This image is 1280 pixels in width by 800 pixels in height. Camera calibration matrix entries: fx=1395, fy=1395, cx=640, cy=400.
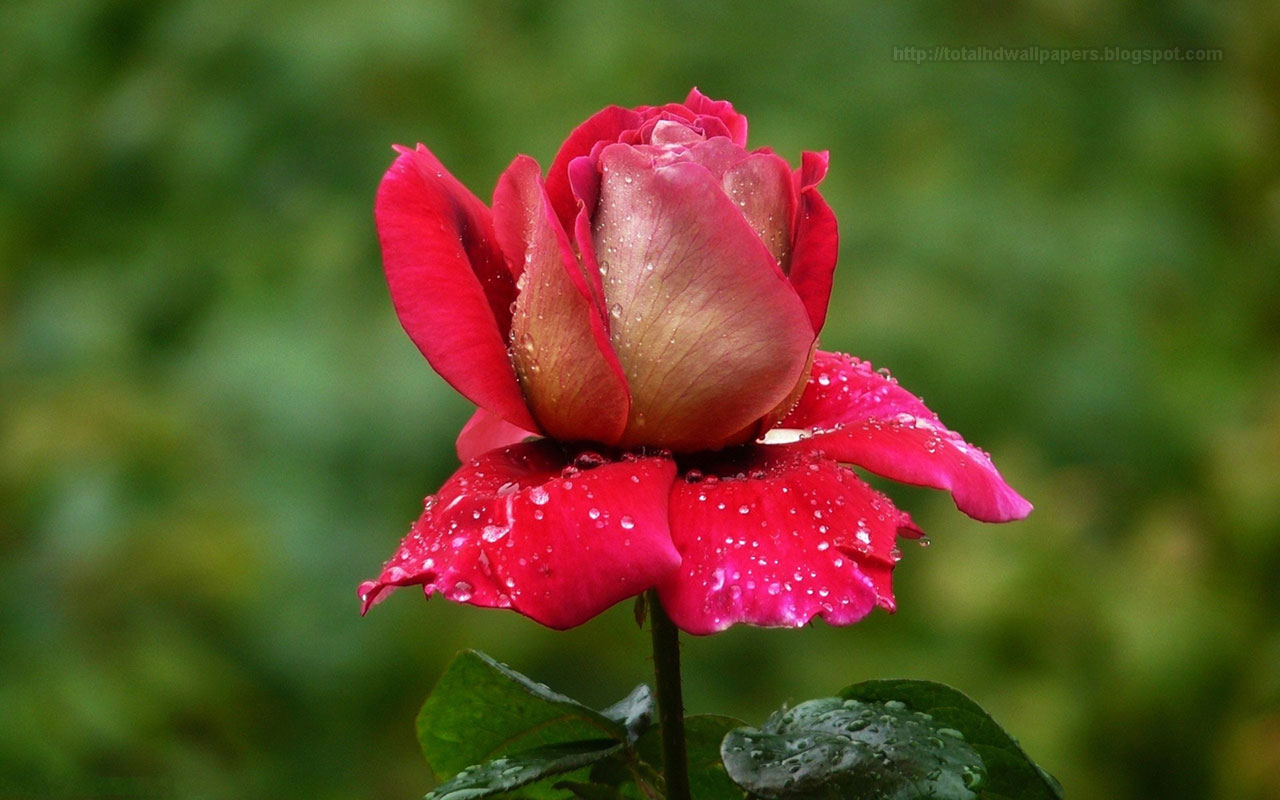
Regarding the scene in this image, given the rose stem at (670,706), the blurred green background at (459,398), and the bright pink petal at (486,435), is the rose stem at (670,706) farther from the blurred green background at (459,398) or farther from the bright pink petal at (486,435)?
the blurred green background at (459,398)

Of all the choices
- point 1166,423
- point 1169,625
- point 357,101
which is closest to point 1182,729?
point 1169,625

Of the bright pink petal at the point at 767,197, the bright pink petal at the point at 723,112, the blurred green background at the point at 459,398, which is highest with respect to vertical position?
the bright pink petal at the point at 723,112

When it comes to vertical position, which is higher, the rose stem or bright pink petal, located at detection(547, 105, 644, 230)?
bright pink petal, located at detection(547, 105, 644, 230)

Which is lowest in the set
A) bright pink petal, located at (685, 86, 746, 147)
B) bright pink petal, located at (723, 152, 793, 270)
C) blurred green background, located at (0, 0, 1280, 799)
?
blurred green background, located at (0, 0, 1280, 799)

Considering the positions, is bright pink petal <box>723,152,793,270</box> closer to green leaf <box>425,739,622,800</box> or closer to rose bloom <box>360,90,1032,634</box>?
rose bloom <box>360,90,1032,634</box>

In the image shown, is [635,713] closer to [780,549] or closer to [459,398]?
[780,549]

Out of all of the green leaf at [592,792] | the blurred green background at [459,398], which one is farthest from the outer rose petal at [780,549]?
the blurred green background at [459,398]

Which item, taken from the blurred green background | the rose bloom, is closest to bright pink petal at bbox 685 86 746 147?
the rose bloom
